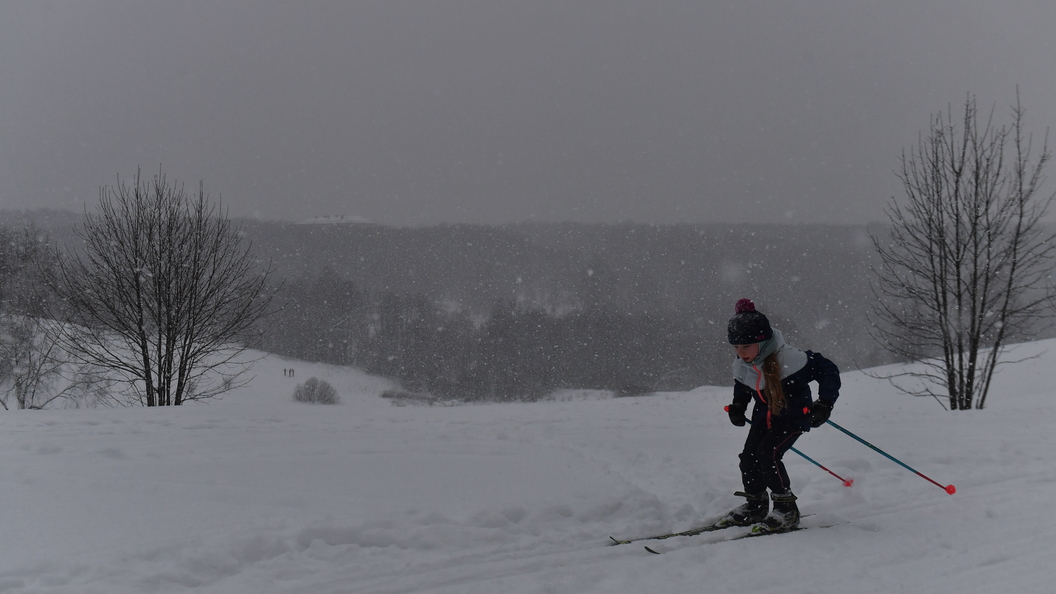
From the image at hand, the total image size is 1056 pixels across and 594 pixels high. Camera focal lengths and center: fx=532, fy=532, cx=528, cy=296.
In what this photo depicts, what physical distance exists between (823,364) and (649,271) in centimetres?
10767

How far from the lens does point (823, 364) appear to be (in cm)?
385

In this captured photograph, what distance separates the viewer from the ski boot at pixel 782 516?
3785 mm

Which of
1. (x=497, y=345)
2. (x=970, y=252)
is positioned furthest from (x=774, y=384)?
(x=497, y=345)

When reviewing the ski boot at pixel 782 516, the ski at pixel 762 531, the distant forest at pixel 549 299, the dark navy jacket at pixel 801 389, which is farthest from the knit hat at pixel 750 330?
the distant forest at pixel 549 299

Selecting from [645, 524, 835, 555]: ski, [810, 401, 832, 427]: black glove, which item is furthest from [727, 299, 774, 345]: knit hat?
[645, 524, 835, 555]: ski

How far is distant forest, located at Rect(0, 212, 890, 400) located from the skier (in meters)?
51.9

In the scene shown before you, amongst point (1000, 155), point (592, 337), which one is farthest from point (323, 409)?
point (592, 337)

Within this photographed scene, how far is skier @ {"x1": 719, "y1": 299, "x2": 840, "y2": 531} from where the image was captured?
152 inches

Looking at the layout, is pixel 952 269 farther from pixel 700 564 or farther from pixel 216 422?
pixel 216 422

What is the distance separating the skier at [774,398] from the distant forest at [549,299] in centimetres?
5185

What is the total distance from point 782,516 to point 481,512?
7.18 feet

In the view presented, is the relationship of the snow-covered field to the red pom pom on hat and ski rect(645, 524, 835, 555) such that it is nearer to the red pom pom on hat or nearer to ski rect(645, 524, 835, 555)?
ski rect(645, 524, 835, 555)

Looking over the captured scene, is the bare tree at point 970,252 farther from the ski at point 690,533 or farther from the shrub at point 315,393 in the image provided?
the shrub at point 315,393

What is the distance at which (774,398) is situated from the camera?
388cm
